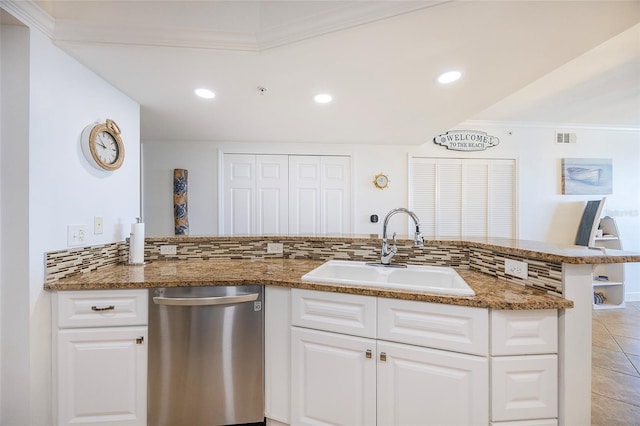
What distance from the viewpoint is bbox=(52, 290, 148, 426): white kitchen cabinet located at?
129 centimetres

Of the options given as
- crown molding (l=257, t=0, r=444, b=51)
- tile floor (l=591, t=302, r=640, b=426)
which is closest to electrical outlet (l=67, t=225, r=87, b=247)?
crown molding (l=257, t=0, r=444, b=51)

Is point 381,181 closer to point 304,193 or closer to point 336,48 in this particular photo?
point 304,193

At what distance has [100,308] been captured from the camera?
131 centimetres

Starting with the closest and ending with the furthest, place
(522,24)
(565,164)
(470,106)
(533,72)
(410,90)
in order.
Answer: (522,24) → (533,72) → (410,90) → (470,106) → (565,164)

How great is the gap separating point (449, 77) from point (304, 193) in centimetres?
218

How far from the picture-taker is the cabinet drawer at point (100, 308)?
1.29 metres

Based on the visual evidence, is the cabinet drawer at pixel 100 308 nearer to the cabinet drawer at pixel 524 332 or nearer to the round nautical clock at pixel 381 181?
the cabinet drawer at pixel 524 332

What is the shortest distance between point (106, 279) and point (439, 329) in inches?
66.1

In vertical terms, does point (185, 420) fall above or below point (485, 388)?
below

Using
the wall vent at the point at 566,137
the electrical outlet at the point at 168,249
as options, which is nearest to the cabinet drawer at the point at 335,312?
the electrical outlet at the point at 168,249

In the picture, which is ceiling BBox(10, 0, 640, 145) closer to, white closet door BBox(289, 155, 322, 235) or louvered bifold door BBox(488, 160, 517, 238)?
white closet door BBox(289, 155, 322, 235)

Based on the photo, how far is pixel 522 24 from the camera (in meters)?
1.17

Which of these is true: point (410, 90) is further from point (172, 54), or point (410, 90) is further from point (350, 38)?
point (172, 54)

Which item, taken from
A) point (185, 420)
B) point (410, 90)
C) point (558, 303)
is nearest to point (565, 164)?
point (410, 90)
